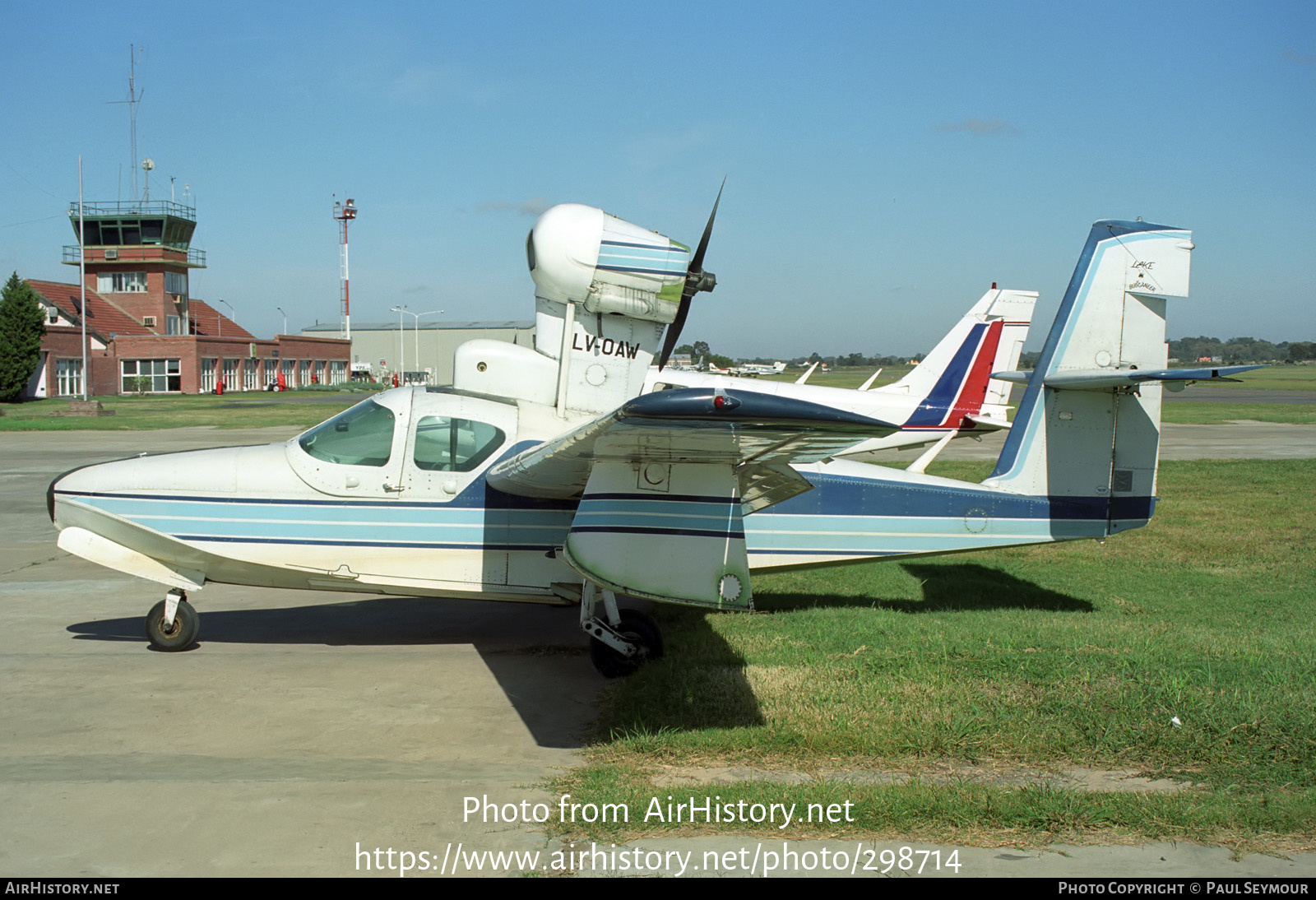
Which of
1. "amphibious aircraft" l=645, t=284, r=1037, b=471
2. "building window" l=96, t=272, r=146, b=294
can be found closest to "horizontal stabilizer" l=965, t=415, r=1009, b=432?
"amphibious aircraft" l=645, t=284, r=1037, b=471

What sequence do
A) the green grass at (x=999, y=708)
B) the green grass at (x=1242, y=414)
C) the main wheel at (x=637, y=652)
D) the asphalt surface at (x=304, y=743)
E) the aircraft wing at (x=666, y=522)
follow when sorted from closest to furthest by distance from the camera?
the asphalt surface at (x=304, y=743), the green grass at (x=999, y=708), the aircraft wing at (x=666, y=522), the main wheel at (x=637, y=652), the green grass at (x=1242, y=414)

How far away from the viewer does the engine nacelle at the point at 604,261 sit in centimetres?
760

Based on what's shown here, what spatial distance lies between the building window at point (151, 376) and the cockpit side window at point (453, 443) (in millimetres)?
65208

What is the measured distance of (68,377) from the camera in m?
58.8

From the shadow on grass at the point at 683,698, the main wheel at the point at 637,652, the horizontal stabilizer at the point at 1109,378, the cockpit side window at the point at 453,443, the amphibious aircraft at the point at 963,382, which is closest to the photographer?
the shadow on grass at the point at 683,698

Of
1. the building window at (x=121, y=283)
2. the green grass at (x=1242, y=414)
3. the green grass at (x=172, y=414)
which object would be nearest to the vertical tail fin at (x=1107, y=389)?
the green grass at (x=1242, y=414)

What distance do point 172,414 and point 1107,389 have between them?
43334mm

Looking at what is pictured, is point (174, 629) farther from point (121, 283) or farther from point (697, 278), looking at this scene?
point (121, 283)

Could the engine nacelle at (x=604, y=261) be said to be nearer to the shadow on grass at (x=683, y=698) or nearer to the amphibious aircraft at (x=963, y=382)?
the shadow on grass at (x=683, y=698)

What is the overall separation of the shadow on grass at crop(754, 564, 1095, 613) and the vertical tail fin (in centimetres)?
161

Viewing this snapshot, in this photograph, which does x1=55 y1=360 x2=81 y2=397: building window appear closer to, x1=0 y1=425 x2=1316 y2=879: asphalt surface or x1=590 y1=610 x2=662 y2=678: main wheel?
x1=0 y1=425 x2=1316 y2=879: asphalt surface

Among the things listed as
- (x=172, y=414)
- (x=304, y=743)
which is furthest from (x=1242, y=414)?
(x=172, y=414)

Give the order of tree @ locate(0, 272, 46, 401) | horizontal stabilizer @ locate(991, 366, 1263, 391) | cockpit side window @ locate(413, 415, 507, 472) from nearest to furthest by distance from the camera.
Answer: horizontal stabilizer @ locate(991, 366, 1263, 391) < cockpit side window @ locate(413, 415, 507, 472) < tree @ locate(0, 272, 46, 401)

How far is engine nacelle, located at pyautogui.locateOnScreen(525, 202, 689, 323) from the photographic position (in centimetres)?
760
